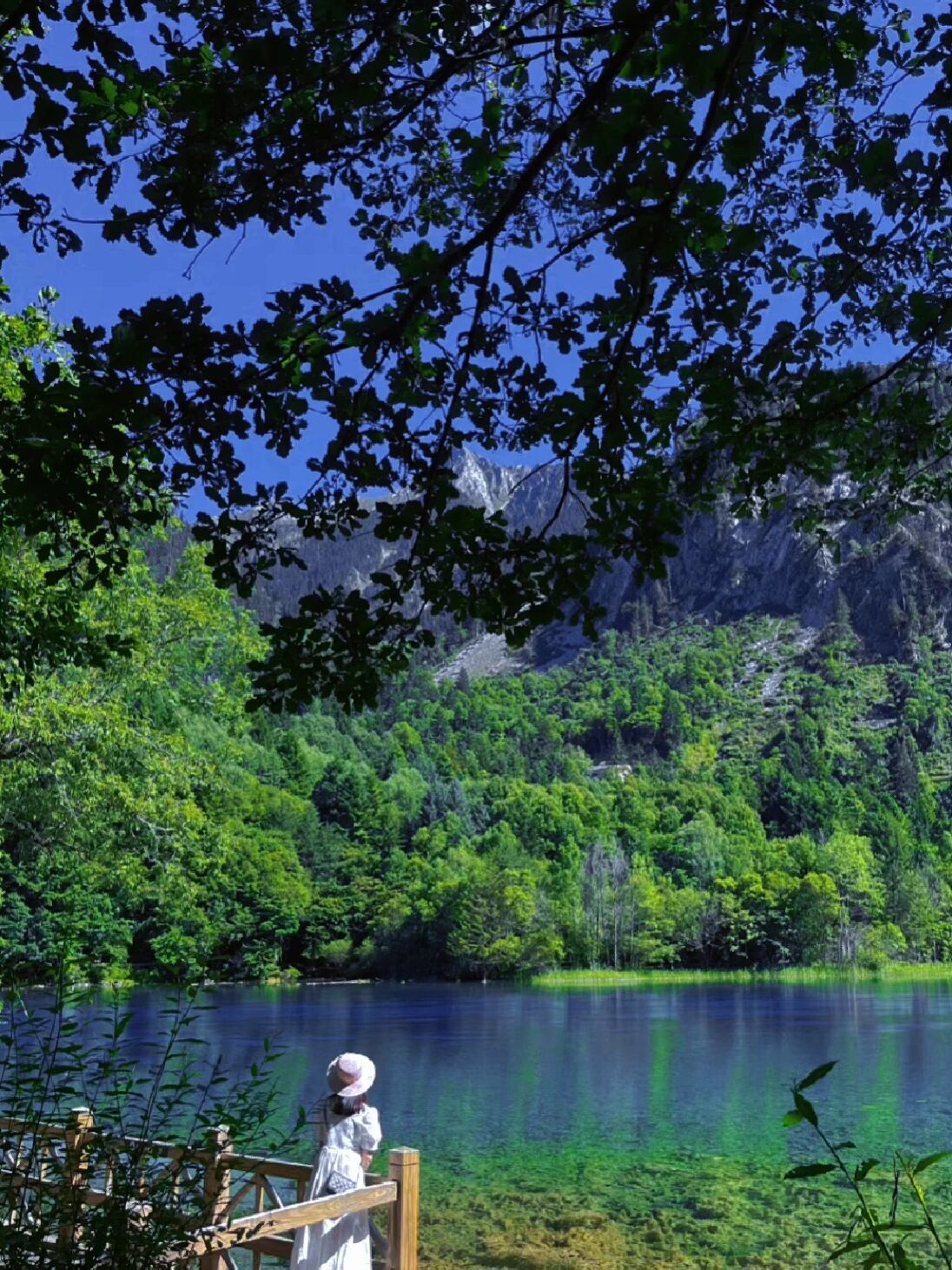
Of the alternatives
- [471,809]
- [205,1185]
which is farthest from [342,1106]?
[471,809]

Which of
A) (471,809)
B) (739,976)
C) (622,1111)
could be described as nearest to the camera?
(622,1111)

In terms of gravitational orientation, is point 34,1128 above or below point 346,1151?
above

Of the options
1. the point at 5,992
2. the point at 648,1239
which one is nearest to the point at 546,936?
the point at 648,1239

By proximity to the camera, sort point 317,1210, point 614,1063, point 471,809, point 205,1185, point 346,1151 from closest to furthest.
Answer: point 205,1185 → point 317,1210 → point 346,1151 → point 614,1063 → point 471,809

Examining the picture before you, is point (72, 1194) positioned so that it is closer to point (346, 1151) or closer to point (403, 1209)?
point (346, 1151)

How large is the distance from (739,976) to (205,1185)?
69541 millimetres

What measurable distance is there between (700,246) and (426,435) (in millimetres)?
893

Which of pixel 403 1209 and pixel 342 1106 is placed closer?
pixel 342 1106

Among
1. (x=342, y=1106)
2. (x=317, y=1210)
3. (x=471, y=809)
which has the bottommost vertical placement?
(x=317, y=1210)

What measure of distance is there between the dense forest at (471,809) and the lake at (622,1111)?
3420 mm

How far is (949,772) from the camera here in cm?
13725

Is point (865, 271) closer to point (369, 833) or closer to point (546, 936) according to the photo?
point (546, 936)

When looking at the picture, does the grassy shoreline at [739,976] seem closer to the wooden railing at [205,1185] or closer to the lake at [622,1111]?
the lake at [622,1111]

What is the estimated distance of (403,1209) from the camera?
6664mm
